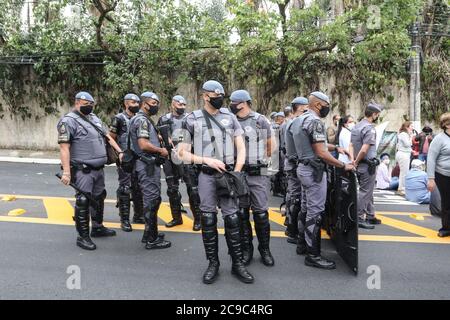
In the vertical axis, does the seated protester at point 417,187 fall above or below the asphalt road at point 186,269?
above

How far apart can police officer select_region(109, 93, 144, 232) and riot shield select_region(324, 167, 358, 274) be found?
271cm

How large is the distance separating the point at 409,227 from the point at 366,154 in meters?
1.34

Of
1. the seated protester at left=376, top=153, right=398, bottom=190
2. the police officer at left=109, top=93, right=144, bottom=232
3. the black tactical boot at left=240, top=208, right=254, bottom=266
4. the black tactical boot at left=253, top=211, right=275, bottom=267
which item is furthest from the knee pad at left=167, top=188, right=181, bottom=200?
the seated protester at left=376, top=153, right=398, bottom=190

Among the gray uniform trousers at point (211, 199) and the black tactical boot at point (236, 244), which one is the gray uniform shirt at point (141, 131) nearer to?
the gray uniform trousers at point (211, 199)

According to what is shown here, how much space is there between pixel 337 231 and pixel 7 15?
17.3 meters

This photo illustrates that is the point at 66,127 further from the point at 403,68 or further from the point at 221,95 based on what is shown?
the point at 403,68

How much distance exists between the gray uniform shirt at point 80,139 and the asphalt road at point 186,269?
1.07 meters

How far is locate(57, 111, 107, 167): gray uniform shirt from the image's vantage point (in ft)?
16.8

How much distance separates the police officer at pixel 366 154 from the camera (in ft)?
20.2

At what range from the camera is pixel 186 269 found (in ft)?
14.7

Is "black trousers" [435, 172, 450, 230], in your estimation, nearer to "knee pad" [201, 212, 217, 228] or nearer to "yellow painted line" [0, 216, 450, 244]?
"yellow painted line" [0, 216, 450, 244]

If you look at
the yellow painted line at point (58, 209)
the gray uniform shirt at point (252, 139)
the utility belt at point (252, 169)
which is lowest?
the yellow painted line at point (58, 209)

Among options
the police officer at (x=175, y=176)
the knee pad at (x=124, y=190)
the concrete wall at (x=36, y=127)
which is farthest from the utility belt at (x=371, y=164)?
the concrete wall at (x=36, y=127)
